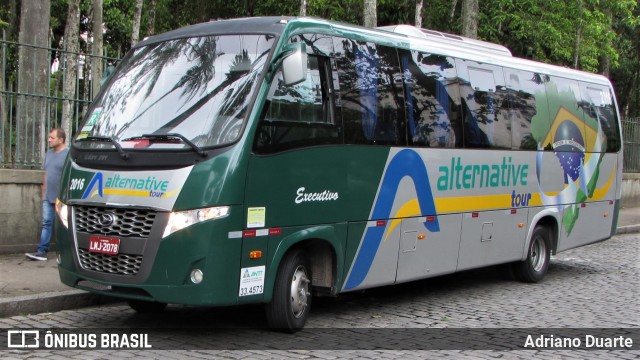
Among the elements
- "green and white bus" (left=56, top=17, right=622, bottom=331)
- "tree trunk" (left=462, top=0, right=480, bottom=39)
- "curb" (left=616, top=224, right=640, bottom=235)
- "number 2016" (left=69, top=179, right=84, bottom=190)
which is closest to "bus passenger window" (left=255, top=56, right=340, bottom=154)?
"green and white bus" (left=56, top=17, right=622, bottom=331)

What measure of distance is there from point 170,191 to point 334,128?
6.66 feet

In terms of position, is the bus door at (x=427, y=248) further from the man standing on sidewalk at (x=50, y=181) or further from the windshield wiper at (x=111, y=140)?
the man standing on sidewalk at (x=50, y=181)

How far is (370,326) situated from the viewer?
807 centimetres

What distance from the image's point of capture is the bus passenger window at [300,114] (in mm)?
7086

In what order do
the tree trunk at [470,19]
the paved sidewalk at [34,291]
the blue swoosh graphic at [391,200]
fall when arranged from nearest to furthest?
the paved sidewalk at [34,291], the blue swoosh graphic at [391,200], the tree trunk at [470,19]

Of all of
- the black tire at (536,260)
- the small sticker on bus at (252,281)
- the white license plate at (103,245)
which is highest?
the white license plate at (103,245)

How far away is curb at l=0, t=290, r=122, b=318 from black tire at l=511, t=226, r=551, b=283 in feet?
20.3

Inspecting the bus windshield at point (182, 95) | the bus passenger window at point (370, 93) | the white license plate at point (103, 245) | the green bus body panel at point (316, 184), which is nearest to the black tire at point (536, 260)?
the bus passenger window at point (370, 93)

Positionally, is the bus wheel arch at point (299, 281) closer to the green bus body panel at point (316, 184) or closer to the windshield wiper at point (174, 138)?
the green bus body panel at point (316, 184)

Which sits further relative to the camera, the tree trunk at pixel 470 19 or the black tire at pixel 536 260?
the tree trunk at pixel 470 19

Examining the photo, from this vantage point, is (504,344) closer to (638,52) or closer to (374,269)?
(374,269)

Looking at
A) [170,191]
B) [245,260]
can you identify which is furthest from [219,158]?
[245,260]

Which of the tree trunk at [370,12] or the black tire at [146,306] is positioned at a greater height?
the tree trunk at [370,12]

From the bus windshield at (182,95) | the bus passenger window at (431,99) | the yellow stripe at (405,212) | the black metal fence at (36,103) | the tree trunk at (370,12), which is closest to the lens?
the bus windshield at (182,95)
